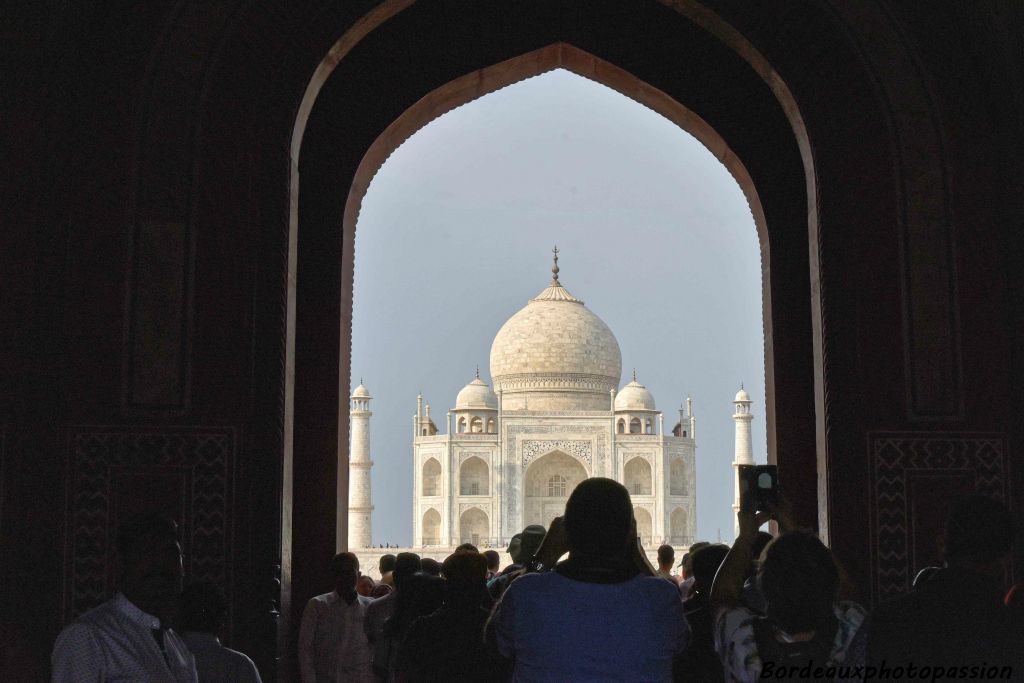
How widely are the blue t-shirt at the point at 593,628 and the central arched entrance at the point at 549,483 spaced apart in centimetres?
2988

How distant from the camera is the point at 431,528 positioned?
110 ft

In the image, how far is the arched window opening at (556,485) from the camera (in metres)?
32.8

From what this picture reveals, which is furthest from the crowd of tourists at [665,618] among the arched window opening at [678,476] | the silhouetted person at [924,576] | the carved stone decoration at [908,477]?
the arched window opening at [678,476]

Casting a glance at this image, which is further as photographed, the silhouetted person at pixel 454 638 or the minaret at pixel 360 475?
the minaret at pixel 360 475

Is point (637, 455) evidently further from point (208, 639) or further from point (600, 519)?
point (600, 519)

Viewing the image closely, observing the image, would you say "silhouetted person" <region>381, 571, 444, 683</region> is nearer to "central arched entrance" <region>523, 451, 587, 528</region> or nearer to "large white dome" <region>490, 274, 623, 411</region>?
"central arched entrance" <region>523, 451, 587, 528</region>

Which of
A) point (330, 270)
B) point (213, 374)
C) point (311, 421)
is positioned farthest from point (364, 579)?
point (213, 374)

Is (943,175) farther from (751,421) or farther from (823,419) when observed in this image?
(751,421)

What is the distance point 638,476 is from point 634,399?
197 centimetres

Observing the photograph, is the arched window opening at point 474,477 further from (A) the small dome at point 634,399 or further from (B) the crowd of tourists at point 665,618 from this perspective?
(B) the crowd of tourists at point 665,618

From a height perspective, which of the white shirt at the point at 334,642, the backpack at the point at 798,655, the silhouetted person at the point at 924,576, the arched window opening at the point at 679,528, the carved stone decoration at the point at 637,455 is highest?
the carved stone decoration at the point at 637,455

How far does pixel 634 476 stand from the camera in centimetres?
3328

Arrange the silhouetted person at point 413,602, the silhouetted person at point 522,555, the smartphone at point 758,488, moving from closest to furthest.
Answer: the smartphone at point 758,488, the silhouetted person at point 413,602, the silhouetted person at point 522,555

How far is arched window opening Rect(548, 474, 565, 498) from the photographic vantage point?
32781mm
